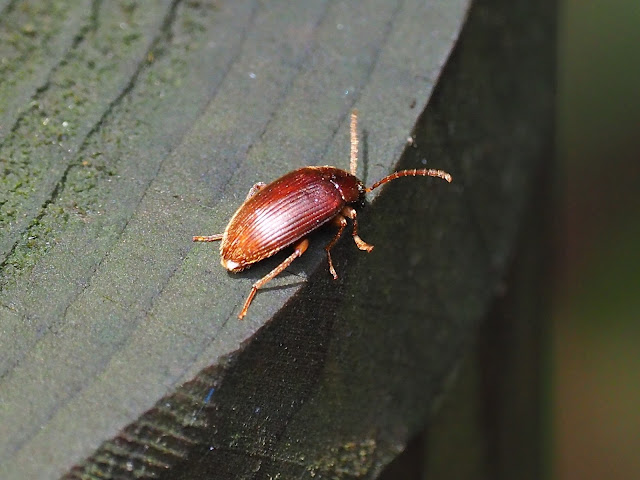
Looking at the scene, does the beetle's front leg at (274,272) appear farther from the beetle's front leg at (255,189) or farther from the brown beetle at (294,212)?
the beetle's front leg at (255,189)

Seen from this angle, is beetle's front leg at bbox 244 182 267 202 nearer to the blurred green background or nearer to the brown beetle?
the brown beetle

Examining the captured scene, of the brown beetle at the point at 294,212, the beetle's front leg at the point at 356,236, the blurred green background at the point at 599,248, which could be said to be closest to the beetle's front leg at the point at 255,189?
the brown beetle at the point at 294,212

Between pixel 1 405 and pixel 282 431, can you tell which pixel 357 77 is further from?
pixel 1 405

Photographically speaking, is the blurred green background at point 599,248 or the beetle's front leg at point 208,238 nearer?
the beetle's front leg at point 208,238

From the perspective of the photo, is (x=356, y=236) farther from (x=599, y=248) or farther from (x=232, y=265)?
(x=599, y=248)

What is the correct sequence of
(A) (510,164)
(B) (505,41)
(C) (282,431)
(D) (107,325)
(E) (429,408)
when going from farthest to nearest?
(A) (510,164)
(B) (505,41)
(E) (429,408)
(C) (282,431)
(D) (107,325)

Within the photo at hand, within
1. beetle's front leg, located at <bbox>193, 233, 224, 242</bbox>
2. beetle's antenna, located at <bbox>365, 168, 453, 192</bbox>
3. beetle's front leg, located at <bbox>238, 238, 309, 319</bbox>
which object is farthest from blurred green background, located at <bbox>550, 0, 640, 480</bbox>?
beetle's front leg, located at <bbox>193, 233, 224, 242</bbox>

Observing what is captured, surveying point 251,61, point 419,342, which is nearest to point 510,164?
point 419,342
